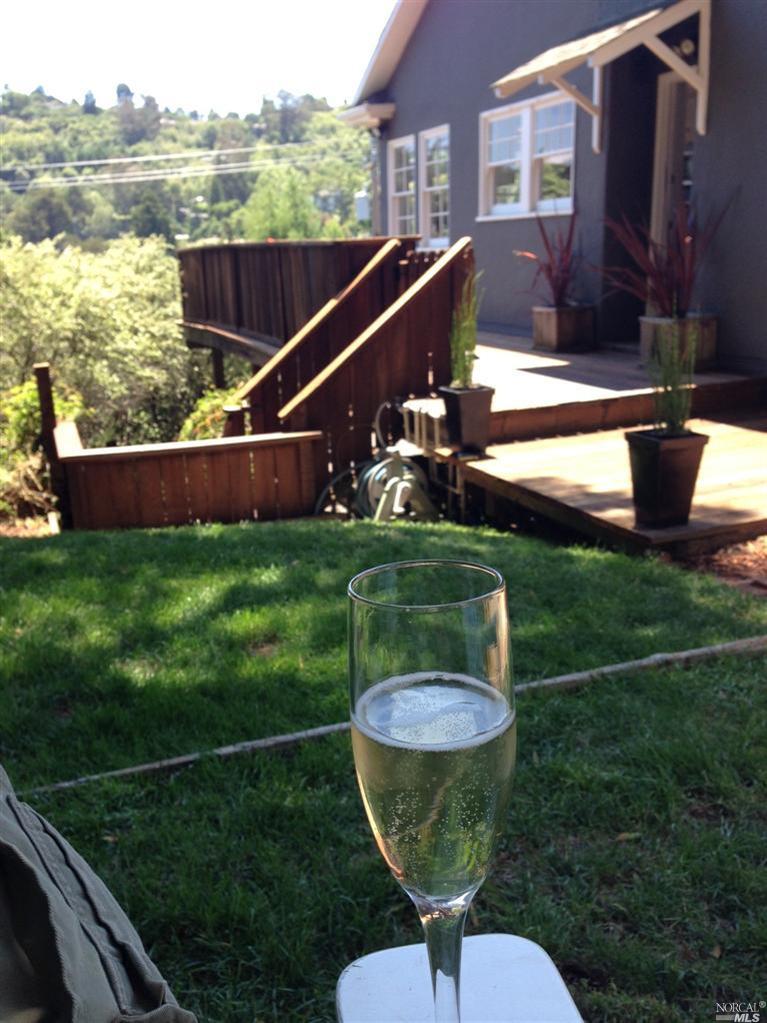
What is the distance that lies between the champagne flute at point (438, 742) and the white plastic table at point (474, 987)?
0.27 m

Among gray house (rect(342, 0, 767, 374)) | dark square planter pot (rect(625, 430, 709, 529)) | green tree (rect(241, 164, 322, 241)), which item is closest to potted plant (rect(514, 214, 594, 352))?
gray house (rect(342, 0, 767, 374))

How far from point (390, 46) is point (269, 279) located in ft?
21.9

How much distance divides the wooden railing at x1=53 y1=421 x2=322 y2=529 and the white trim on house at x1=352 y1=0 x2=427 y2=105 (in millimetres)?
9680

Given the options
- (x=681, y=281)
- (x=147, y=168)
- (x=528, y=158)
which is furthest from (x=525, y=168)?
(x=147, y=168)

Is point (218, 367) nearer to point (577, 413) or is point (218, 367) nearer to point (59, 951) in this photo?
point (577, 413)

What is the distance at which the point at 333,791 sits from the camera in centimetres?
232

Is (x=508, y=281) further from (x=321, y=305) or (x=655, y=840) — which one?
(x=655, y=840)

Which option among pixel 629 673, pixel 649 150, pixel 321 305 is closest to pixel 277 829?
pixel 629 673

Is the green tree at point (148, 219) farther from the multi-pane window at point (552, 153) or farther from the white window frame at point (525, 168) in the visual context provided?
the multi-pane window at point (552, 153)

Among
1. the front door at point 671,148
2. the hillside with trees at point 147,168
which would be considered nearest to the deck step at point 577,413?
the front door at point 671,148

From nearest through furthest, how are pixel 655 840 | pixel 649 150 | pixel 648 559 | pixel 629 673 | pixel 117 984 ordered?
1. pixel 117 984
2. pixel 655 840
3. pixel 629 673
4. pixel 648 559
5. pixel 649 150

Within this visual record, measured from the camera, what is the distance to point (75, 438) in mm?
7535

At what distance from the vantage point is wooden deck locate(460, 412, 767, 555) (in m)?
4.73

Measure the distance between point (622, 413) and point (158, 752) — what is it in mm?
5595
